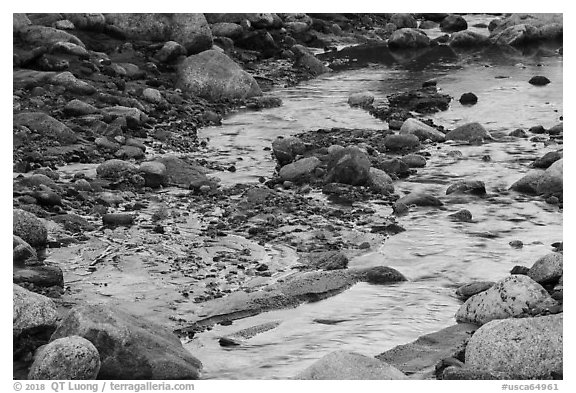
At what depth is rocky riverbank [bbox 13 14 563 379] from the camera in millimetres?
7797

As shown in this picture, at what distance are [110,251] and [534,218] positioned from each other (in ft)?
16.8

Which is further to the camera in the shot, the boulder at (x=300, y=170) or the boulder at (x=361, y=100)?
the boulder at (x=361, y=100)

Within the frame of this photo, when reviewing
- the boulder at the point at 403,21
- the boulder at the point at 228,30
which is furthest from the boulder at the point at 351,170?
the boulder at the point at 403,21

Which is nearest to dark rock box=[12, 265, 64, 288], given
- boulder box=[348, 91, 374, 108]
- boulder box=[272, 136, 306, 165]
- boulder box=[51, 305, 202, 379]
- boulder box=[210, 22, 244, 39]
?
boulder box=[51, 305, 202, 379]

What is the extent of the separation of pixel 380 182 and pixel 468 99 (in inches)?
250

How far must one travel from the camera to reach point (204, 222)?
12.1 meters

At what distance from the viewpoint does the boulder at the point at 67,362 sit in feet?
23.7

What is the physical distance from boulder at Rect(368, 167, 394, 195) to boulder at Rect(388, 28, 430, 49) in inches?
459

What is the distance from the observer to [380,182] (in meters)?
13.5

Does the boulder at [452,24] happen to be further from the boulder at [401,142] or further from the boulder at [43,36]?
the boulder at [401,142]

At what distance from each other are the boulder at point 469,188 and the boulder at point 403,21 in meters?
14.1

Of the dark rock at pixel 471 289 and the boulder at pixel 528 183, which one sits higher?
the dark rock at pixel 471 289

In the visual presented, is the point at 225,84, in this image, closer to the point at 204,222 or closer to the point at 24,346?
the point at 204,222
